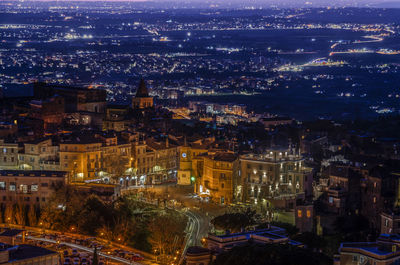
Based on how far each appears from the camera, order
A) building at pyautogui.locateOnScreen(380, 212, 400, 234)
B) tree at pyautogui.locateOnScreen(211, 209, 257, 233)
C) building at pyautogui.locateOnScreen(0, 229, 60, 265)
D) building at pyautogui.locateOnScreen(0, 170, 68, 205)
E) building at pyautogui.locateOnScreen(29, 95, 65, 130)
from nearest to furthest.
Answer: building at pyautogui.locateOnScreen(0, 229, 60, 265) < tree at pyautogui.locateOnScreen(211, 209, 257, 233) < building at pyautogui.locateOnScreen(380, 212, 400, 234) < building at pyautogui.locateOnScreen(0, 170, 68, 205) < building at pyautogui.locateOnScreen(29, 95, 65, 130)

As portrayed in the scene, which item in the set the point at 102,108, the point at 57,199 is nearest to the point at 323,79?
the point at 102,108

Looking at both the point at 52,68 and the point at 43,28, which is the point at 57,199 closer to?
the point at 52,68

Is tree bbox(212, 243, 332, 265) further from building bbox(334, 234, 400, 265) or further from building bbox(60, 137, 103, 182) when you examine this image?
building bbox(60, 137, 103, 182)

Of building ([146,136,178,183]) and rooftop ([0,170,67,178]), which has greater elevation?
rooftop ([0,170,67,178])

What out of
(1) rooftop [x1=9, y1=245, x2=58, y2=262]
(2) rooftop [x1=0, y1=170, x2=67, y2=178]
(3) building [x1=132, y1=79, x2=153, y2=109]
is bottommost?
(3) building [x1=132, y1=79, x2=153, y2=109]

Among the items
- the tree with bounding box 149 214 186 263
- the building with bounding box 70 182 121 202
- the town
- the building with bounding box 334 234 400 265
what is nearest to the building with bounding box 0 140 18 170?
the town

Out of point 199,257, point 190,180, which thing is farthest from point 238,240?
point 190,180

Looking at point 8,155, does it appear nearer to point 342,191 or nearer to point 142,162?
point 142,162
